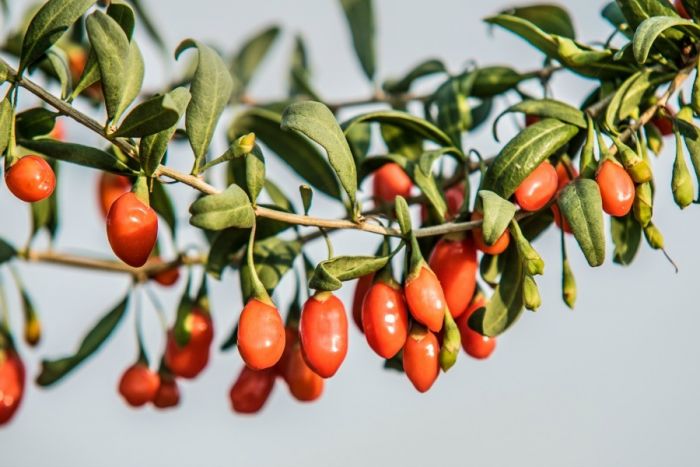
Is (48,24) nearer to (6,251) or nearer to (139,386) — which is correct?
(6,251)

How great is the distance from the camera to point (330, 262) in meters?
1.61

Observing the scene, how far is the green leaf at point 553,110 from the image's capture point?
5.80ft

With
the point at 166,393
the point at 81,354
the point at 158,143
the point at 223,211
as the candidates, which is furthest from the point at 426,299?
the point at 81,354

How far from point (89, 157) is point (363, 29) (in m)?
1.35

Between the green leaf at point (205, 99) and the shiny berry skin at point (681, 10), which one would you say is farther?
the shiny berry skin at point (681, 10)

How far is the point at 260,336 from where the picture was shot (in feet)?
5.22

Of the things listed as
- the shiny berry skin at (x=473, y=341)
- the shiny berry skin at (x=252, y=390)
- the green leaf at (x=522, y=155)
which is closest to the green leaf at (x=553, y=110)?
the green leaf at (x=522, y=155)

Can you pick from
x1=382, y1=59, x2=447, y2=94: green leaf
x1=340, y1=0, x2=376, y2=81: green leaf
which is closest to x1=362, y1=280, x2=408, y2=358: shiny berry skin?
x1=382, y1=59, x2=447, y2=94: green leaf

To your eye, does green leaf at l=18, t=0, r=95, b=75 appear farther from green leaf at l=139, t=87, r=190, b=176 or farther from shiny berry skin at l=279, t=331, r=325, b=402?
shiny berry skin at l=279, t=331, r=325, b=402

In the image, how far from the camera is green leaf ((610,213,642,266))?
75.8 inches

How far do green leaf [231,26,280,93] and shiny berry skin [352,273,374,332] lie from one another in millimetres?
1543

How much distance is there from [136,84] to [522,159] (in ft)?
1.90

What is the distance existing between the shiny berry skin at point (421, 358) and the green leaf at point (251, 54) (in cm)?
179

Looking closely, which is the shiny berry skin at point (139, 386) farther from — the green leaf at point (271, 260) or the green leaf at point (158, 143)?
the green leaf at point (158, 143)
